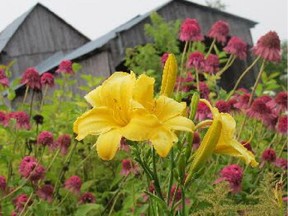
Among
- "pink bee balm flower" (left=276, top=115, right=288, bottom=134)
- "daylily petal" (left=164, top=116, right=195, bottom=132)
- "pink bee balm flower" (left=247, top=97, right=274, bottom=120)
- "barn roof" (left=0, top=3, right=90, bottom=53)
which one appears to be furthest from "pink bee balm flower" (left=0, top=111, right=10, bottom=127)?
"barn roof" (left=0, top=3, right=90, bottom=53)

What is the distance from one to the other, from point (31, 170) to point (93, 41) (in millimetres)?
15140

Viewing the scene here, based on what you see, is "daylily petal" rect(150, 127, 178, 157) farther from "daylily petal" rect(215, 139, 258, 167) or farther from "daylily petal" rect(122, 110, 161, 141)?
"daylily petal" rect(215, 139, 258, 167)

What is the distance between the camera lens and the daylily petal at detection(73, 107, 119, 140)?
0.75m

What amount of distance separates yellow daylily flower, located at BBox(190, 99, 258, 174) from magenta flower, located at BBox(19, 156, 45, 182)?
3.16 feet

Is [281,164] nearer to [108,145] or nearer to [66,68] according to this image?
[66,68]

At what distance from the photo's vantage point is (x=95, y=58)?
13.0 m

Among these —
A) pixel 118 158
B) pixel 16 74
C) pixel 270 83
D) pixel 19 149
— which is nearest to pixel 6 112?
pixel 19 149

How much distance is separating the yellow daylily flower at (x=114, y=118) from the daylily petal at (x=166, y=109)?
1.4 inches

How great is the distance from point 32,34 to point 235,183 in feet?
62.5

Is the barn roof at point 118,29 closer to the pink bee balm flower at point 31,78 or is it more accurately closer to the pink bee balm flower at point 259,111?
the pink bee balm flower at point 31,78

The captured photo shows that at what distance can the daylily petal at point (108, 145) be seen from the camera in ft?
2.36

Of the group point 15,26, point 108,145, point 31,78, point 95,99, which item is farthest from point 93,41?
point 108,145

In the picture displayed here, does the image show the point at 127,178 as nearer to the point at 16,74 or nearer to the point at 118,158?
the point at 118,158

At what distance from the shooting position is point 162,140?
0.72 m
